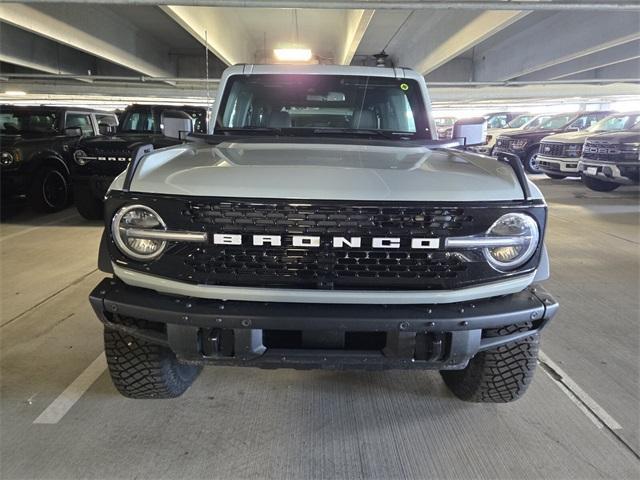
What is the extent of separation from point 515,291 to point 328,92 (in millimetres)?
2166

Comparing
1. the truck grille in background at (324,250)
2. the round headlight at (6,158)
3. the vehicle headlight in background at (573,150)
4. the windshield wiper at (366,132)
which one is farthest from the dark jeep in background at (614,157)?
the round headlight at (6,158)

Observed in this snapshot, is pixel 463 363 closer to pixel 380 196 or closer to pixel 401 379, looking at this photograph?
pixel 380 196

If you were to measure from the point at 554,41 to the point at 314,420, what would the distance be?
13240 millimetres

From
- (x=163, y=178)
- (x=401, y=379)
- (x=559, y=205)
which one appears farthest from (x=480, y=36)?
(x=163, y=178)

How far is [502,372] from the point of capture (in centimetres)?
260

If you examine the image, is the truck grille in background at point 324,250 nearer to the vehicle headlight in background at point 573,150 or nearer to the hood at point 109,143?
the hood at point 109,143

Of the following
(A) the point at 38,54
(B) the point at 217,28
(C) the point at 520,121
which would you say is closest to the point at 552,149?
(C) the point at 520,121

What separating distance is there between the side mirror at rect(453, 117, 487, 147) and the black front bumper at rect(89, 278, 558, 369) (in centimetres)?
169

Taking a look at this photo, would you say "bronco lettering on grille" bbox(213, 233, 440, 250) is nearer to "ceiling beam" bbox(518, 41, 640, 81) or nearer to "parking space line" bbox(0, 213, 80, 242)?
"parking space line" bbox(0, 213, 80, 242)

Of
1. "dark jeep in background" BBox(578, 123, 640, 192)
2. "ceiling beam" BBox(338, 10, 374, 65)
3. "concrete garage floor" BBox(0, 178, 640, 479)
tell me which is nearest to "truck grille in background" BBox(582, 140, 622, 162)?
"dark jeep in background" BBox(578, 123, 640, 192)

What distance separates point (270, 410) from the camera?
2846 mm

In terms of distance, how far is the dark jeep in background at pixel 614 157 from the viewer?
1002cm

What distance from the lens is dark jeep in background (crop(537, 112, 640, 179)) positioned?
12.2 meters

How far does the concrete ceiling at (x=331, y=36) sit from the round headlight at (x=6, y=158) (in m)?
2.78
